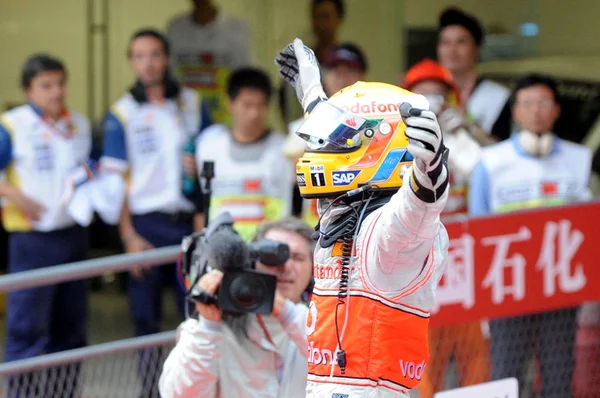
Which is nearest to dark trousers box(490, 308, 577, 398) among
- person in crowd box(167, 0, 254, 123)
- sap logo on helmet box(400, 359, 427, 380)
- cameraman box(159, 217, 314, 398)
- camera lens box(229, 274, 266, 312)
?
cameraman box(159, 217, 314, 398)

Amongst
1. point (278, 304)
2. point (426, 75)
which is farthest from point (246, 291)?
point (426, 75)

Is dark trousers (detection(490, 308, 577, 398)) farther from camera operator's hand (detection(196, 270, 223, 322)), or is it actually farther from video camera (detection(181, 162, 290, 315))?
camera operator's hand (detection(196, 270, 223, 322))

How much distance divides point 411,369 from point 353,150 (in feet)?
1.68

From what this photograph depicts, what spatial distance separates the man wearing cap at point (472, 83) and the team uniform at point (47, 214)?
5.81ft

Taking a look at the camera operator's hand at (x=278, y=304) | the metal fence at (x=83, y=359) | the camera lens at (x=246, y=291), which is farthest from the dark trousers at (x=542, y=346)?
the camera lens at (x=246, y=291)

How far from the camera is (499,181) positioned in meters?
5.06

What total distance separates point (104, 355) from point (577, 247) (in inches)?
74.8

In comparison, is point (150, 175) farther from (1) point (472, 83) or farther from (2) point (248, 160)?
(1) point (472, 83)

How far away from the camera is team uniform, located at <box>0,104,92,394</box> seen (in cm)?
534

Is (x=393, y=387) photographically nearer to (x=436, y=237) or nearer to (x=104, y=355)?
(x=436, y=237)

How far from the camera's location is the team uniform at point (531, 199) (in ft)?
15.8

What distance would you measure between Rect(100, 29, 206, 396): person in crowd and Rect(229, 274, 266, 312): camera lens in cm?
235

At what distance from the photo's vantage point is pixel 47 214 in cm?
537

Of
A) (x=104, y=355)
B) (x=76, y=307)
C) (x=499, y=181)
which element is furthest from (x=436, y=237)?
(x=76, y=307)
